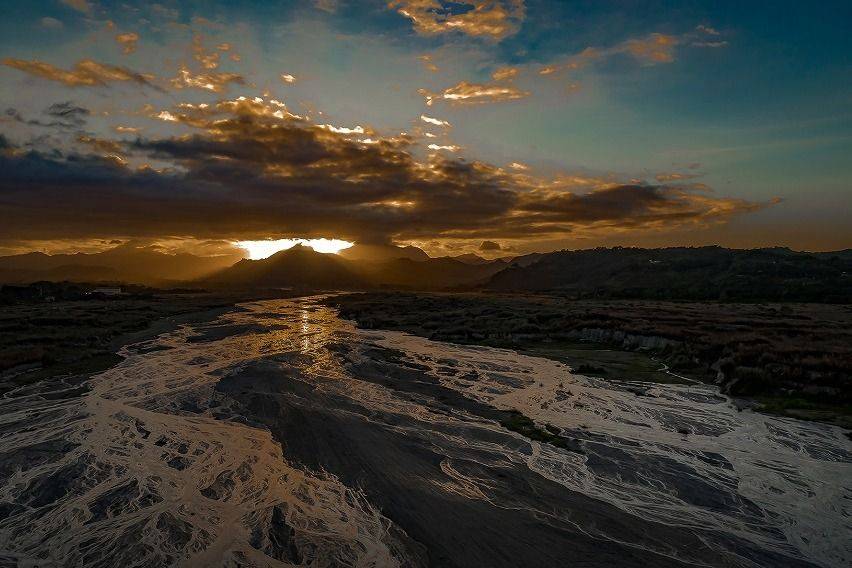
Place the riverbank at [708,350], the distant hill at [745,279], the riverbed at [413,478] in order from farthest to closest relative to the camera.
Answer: the distant hill at [745,279] < the riverbank at [708,350] < the riverbed at [413,478]

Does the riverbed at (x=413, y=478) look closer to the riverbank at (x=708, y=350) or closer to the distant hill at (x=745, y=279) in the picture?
the riverbank at (x=708, y=350)

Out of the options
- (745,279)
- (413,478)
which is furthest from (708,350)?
(745,279)

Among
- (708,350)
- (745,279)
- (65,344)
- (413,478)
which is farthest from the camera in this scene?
(745,279)

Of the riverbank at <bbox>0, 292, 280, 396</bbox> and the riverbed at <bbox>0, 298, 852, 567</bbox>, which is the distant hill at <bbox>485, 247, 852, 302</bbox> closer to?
the riverbed at <bbox>0, 298, 852, 567</bbox>

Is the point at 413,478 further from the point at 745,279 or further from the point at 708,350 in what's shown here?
the point at 745,279

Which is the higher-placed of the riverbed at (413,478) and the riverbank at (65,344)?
the riverbed at (413,478)

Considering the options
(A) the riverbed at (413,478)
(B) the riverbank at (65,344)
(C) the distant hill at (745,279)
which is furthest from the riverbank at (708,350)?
(C) the distant hill at (745,279)

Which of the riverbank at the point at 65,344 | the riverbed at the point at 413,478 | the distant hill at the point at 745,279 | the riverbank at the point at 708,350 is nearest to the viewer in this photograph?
the riverbed at the point at 413,478

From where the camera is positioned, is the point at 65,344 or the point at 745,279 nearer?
the point at 65,344

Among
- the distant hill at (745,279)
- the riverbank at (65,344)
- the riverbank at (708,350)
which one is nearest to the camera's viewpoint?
the riverbank at (708,350)

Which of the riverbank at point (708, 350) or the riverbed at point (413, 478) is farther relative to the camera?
the riverbank at point (708, 350)

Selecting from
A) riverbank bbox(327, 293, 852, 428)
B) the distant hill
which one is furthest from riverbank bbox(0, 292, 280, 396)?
the distant hill

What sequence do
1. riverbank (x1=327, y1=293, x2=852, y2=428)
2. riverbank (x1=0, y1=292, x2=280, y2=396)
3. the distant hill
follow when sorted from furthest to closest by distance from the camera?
the distant hill < riverbank (x1=0, y1=292, x2=280, y2=396) < riverbank (x1=327, y1=293, x2=852, y2=428)
